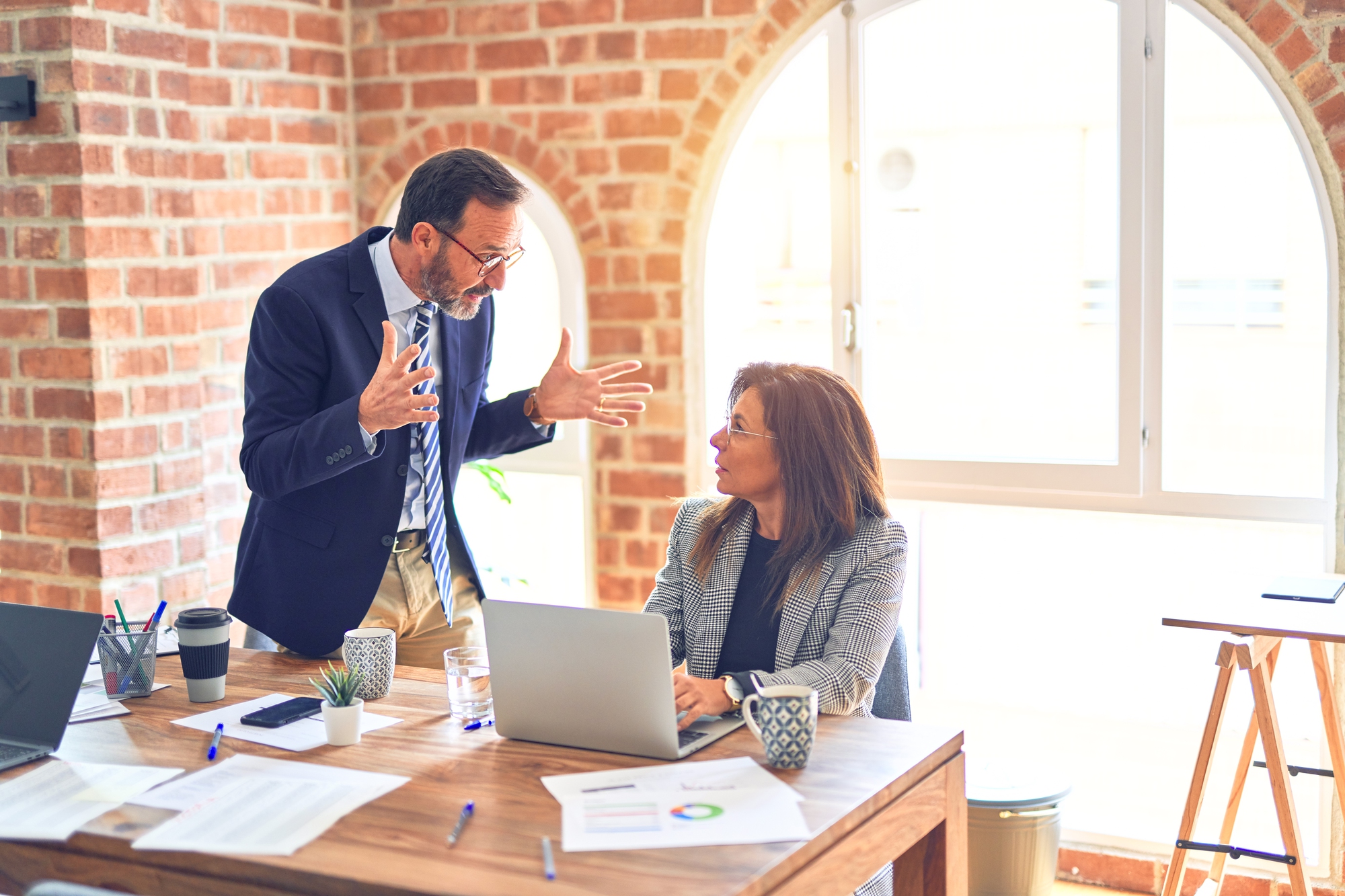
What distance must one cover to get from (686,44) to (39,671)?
2.30 m

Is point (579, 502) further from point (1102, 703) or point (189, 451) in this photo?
point (1102, 703)

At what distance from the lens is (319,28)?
3.83 metres

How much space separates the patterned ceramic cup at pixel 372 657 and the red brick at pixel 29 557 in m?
1.49

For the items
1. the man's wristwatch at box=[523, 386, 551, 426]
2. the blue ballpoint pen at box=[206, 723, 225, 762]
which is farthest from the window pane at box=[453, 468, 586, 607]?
the blue ballpoint pen at box=[206, 723, 225, 762]

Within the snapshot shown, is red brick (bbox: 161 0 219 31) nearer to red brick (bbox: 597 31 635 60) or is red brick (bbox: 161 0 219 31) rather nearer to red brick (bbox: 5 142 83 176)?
red brick (bbox: 5 142 83 176)

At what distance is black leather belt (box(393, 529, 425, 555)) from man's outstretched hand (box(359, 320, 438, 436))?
1.28ft

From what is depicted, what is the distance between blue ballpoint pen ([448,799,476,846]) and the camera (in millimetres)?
1565

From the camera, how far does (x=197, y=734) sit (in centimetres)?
198

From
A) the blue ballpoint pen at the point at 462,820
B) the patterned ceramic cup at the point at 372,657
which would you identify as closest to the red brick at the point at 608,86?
the patterned ceramic cup at the point at 372,657

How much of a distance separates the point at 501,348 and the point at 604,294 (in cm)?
52

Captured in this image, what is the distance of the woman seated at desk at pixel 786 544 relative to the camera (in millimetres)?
2275

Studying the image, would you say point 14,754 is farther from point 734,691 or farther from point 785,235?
point 785,235

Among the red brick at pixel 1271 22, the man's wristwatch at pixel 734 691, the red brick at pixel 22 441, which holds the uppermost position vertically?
the red brick at pixel 1271 22

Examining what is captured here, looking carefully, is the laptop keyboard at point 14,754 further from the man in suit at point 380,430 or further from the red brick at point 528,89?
the red brick at point 528,89
